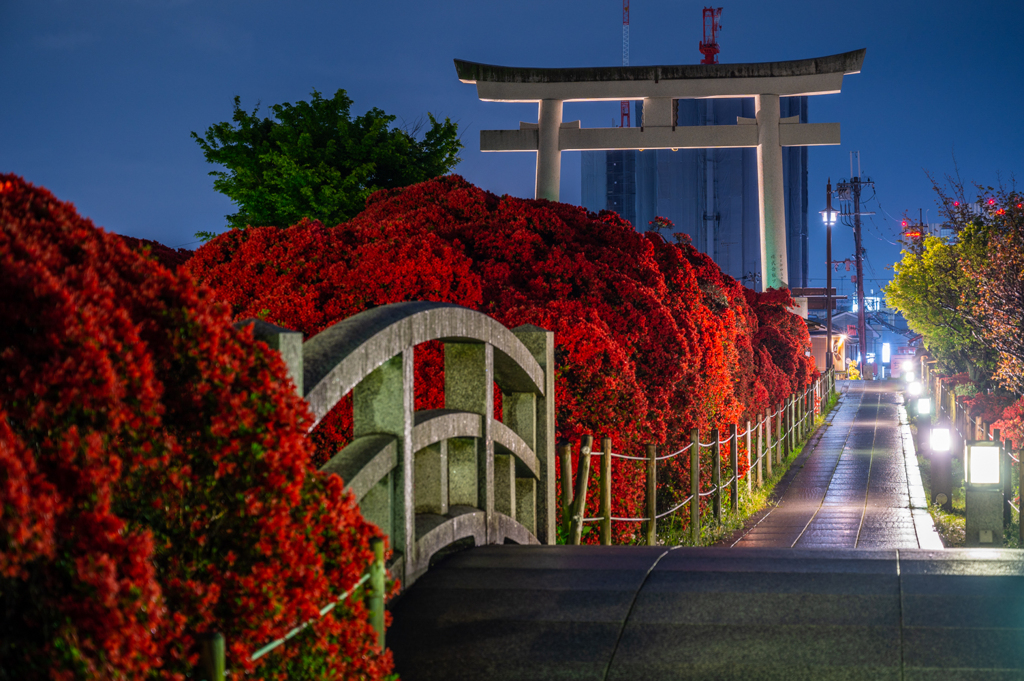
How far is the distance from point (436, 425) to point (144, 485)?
87.4 inches

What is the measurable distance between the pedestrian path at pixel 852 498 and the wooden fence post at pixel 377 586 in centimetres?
558

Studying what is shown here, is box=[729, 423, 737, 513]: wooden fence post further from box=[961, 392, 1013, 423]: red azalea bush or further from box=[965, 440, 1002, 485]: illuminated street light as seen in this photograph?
box=[961, 392, 1013, 423]: red azalea bush

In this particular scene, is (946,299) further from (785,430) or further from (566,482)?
(566,482)

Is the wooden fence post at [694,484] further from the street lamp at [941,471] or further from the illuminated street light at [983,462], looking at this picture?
the street lamp at [941,471]

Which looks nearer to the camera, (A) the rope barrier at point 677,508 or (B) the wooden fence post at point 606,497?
(B) the wooden fence post at point 606,497

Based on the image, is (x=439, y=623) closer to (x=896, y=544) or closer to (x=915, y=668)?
(x=915, y=668)

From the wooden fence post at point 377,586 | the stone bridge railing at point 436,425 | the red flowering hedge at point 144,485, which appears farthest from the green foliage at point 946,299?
the red flowering hedge at point 144,485

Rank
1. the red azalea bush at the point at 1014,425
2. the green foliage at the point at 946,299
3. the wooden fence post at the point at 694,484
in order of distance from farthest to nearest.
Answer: the green foliage at the point at 946,299, the red azalea bush at the point at 1014,425, the wooden fence post at the point at 694,484

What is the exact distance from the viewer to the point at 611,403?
25.4ft

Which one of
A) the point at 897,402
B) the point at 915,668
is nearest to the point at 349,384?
the point at 915,668

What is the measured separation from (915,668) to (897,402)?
1403 inches

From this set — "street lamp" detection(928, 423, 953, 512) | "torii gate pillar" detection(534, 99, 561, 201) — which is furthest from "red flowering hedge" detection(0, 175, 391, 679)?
"torii gate pillar" detection(534, 99, 561, 201)

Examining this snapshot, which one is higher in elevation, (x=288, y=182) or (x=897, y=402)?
(x=288, y=182)

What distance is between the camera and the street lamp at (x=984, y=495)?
8.37 metres
